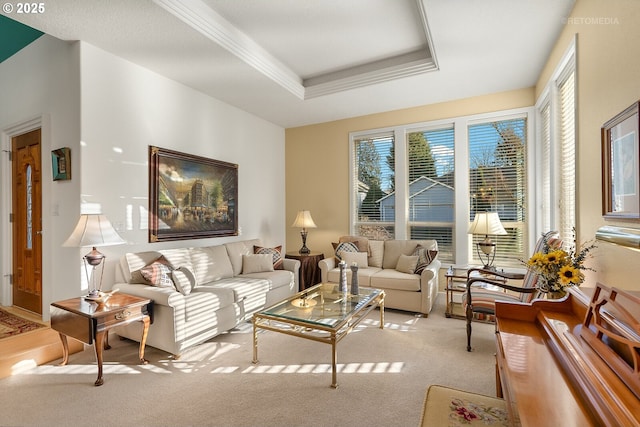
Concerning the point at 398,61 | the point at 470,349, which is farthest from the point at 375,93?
the point at 470,349

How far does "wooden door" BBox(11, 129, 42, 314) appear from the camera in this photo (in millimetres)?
3525

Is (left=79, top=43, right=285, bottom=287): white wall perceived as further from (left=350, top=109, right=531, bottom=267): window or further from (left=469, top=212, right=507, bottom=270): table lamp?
(left=469, top=212, right=507, bottom=270): table lamp

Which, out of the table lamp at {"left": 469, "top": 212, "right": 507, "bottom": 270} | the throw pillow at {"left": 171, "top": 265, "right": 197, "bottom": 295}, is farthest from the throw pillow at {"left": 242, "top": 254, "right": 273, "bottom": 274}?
the table lamp at {"left": 469, "top": 212, "right": 507, "bottom": 270}

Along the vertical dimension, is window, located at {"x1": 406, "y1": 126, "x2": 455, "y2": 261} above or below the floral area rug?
above

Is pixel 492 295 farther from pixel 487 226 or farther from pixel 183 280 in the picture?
pixel 183 280

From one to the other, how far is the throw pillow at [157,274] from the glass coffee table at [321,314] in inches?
39.5

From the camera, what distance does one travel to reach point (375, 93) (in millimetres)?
4207

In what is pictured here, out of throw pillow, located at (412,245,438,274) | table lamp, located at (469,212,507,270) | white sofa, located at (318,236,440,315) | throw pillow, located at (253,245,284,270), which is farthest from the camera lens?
throw pillow, located at (253,245,284,270)

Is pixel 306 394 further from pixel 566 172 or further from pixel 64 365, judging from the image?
pixel 566 172

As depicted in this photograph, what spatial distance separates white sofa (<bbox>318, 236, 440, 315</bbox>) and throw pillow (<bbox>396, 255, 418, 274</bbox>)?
0.07ft

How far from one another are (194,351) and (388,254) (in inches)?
113

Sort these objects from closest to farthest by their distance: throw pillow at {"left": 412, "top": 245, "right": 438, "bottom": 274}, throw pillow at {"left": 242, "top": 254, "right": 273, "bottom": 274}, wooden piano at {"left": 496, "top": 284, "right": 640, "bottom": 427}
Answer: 1. wooden piano at {"left": 496, "top": 284, "right": 640, "bottom": 427}
2. throw pillow at {"left": 412, "top": 245, "right": 438, "bottom": 274}
3. throw pillow at {"left": 242, "top": 254, "right": 273, "bottom": 274}

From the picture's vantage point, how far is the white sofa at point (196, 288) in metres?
2.73

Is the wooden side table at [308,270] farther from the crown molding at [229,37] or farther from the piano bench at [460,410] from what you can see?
the piano bench at [460,410]
